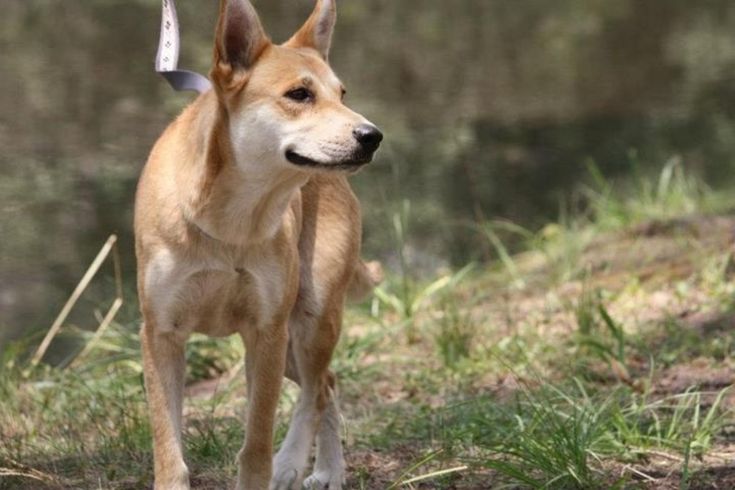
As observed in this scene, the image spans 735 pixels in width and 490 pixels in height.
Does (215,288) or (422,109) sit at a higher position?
(215,288)

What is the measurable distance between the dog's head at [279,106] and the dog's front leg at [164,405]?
2.02 ft

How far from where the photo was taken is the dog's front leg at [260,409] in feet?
16.0

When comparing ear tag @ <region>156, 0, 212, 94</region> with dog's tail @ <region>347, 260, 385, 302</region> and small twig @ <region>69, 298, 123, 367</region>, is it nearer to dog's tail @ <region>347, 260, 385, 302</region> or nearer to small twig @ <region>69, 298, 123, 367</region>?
dog's tail @ <region>347, 260, 385, 302</region>

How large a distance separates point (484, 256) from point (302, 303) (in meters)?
4.25

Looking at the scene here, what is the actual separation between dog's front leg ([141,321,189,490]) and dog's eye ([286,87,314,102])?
0.82 metres

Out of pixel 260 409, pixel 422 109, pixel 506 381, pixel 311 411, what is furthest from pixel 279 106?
pixel 422 109

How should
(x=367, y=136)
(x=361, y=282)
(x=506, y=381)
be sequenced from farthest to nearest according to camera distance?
(x=506, y=381) → (x=361, y=282) → (x=367, y=136)

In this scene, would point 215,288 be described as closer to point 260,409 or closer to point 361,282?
point 260,409

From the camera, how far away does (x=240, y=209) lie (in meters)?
4.72

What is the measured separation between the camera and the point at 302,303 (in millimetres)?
5379

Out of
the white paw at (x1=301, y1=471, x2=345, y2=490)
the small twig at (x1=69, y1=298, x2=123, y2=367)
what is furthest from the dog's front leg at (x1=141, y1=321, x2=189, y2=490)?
the small twig at (x1=69, y1=298, x2=123, y2=367)

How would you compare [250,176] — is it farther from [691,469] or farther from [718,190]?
[718,190]

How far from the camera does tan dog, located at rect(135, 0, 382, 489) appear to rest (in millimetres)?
4641

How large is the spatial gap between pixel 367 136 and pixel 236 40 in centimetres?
56
